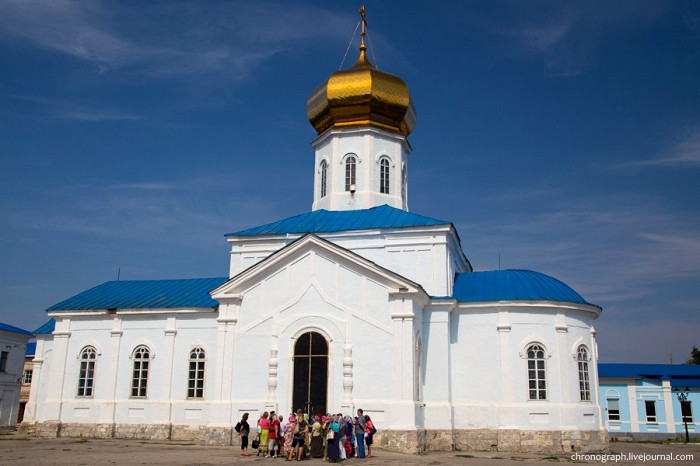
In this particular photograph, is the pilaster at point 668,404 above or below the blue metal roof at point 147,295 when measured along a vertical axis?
below

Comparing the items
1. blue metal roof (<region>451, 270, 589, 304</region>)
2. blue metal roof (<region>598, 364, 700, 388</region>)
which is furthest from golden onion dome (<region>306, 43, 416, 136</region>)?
blue metal roof (<region>598, 364, 700, 388</region>)

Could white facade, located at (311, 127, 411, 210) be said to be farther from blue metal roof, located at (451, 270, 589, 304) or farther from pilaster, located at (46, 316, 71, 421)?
pilaster, located at (46, 316, 71, 421)

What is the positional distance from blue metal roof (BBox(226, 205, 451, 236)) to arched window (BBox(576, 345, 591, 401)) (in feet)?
19.6

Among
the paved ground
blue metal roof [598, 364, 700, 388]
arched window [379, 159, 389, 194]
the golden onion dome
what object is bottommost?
the paved ground

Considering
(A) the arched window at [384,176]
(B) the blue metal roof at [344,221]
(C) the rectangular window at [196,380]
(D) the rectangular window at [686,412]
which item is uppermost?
(A) the arched window at [384,176]

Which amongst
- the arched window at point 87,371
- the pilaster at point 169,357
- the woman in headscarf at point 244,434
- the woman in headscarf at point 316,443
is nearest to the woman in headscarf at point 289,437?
the woman in headscarf at point 316,443

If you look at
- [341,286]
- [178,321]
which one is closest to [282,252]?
[341,286]

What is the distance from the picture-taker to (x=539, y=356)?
66.4 feet

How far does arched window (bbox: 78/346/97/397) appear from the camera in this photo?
23.6m

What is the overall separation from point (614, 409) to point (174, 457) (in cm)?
2682

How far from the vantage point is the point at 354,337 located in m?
19.0

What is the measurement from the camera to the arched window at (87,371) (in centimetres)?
2356

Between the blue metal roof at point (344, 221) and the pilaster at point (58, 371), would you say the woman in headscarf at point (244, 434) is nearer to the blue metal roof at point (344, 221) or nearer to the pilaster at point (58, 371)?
the blue metal roof at point (344, 221)

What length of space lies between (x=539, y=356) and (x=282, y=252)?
344 inches
